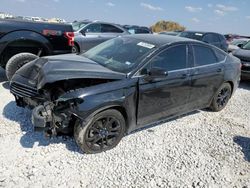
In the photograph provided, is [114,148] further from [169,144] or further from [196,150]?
[196,150]

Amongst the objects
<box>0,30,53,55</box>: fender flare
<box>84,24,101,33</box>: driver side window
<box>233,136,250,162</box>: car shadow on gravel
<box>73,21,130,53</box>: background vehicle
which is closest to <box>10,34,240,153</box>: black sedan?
<box>233,136,250,162</box>: car shadow on gravel

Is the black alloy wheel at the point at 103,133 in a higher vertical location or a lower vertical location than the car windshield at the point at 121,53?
lower

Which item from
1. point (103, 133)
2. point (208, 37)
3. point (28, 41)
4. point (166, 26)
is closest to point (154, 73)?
point (103, 133)

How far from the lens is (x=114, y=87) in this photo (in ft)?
12.4

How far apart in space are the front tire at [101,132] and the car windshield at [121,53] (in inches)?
28.8

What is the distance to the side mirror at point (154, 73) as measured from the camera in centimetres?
402

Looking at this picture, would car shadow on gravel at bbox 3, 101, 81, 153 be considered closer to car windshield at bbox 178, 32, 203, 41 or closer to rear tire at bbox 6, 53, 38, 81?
rear tire at bbox 6, 53, 38, 81

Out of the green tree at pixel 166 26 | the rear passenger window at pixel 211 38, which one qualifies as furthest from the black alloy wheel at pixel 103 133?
the green tree at pixel 166 26

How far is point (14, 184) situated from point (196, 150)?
8.76 feet

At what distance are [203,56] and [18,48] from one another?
161 inches

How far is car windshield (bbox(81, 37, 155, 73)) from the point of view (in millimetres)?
4203

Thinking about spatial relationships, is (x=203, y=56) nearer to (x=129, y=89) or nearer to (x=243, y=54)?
(x=129, y=89)

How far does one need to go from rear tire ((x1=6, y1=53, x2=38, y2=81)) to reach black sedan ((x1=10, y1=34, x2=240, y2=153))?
1562 mm

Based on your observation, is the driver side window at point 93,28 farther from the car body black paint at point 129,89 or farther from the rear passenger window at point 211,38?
the car body black paint at point 129,89
